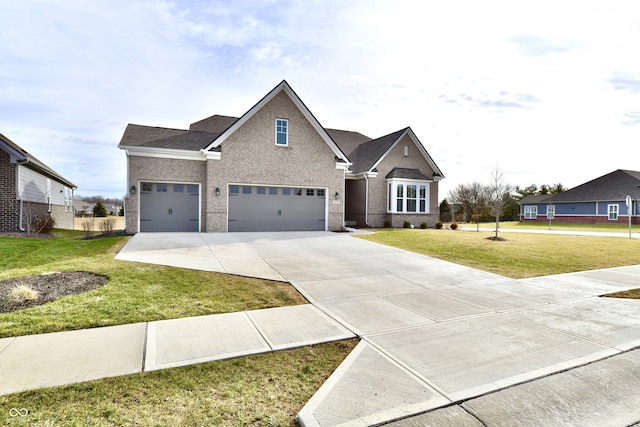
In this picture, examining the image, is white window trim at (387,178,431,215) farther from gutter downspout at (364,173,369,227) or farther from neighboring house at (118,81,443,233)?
neighboring house at (118,81,443,233)

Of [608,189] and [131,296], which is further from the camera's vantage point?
[608,189]

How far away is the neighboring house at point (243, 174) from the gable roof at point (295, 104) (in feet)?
0.16

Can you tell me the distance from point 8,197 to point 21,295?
Result: 14369 mm

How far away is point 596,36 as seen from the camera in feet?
28.6

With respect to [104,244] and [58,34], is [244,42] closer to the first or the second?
[58,34]

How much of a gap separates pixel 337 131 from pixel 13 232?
69.9 feet

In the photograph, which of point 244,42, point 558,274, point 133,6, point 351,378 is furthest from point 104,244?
point 558,274

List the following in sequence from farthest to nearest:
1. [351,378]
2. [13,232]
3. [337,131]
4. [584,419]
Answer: [337,131] < [13,232] < [351,378] < [584,419]

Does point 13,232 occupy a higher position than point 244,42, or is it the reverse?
point 244,42

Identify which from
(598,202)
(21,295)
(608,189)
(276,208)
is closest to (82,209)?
(276,208)

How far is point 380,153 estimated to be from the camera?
77.0ft

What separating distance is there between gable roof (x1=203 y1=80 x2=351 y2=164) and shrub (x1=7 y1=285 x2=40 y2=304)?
451 inches

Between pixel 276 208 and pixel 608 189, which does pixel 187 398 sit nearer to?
pixel 276 208

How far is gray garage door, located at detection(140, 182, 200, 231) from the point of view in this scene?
16402mm
